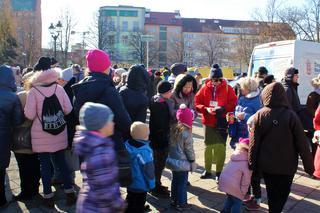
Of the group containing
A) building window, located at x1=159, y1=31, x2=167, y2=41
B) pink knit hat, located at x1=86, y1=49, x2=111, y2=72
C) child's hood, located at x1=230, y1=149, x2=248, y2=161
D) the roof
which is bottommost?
child's hood, located at x1=230, y1=149, x2=248, y2=161

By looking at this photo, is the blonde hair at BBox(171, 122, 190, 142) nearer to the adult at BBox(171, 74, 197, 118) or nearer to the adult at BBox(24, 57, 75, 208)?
the adult at BBox(171, 74, 197, 118)

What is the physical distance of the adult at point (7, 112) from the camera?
14.5 feet

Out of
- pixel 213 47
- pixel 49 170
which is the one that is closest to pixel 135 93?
pixel 49 170

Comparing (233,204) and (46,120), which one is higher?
(46,120)

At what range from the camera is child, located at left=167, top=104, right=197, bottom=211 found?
180 inches

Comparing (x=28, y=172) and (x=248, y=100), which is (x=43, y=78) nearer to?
(x=28, y=172)

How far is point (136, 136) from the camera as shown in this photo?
3793 millimetres

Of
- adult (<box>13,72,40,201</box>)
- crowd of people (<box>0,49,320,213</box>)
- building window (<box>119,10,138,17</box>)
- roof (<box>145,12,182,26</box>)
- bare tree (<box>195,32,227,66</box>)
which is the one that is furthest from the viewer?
roof (<box>145,12,182,26</box>)

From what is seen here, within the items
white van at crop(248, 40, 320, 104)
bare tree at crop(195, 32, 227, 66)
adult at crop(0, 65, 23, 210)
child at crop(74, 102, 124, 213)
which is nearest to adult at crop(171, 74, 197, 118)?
adult at crop(0, 65, 23, 210)

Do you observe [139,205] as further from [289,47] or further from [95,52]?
[289,47]

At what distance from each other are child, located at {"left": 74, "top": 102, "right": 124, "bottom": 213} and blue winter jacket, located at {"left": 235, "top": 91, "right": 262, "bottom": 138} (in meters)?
3.02

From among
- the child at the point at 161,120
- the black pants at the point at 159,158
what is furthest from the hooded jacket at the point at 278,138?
the black pants at the point at 159,158

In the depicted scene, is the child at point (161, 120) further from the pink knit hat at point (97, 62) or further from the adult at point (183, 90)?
the pink knit hat at point (97, 62)

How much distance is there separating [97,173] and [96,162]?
0.09 metres
